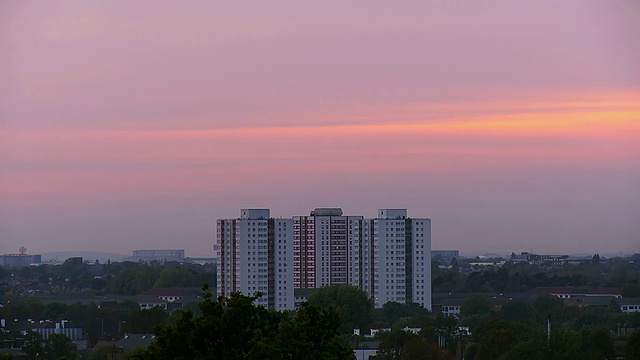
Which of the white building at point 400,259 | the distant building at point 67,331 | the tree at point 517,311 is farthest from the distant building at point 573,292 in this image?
the distant building at point 67,331

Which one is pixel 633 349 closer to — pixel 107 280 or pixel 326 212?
pixel 326 212

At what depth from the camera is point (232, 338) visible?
70.7ft

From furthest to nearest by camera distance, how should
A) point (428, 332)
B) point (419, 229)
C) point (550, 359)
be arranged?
point (419, 229) → point (428, 332) → point (550, 359)

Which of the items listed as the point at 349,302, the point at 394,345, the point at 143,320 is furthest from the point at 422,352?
the point at 349,302

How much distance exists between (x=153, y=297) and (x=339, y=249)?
2244 cm

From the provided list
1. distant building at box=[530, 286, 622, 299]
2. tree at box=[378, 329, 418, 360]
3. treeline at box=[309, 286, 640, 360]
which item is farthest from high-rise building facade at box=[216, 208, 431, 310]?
tree at box=[378, 329, 418, 360]

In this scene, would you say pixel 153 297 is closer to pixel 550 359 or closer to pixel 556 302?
pixel 556 302

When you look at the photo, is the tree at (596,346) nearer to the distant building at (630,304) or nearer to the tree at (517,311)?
the tree at (517,311)

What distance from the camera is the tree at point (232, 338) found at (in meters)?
21.3

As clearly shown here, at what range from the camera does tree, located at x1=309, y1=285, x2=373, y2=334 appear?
283 ft

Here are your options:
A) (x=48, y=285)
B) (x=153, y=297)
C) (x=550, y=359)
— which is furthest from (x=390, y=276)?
(x=48, y=285)

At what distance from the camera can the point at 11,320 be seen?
88938mm

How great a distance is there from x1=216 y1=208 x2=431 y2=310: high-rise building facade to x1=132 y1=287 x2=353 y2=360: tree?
249 feet

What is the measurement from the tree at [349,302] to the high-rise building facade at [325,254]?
7.92 metres
